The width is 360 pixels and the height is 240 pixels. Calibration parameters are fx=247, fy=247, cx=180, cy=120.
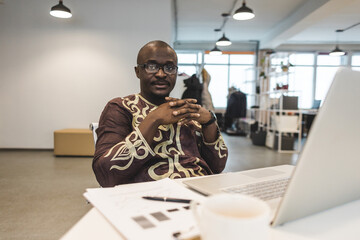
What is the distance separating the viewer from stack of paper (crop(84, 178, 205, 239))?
0.45 metres

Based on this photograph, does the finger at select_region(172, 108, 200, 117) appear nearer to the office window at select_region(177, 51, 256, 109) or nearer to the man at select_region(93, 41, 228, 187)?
the man at select_region(93, 41, 228, 187)

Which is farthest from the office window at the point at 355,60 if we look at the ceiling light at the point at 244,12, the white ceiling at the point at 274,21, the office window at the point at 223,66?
the ceiling light at the point at 244,12

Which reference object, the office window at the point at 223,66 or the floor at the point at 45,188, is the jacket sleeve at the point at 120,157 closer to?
the floor at the point at 45,188

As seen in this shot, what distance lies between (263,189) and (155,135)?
0.52 meters

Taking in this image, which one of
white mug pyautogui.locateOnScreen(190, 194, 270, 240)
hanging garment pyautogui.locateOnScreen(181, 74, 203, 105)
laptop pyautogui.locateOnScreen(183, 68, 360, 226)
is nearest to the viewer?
white mug pyautogui.locateOnScreen(190, 194, 270, 240)

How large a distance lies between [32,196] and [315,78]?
10193 mm

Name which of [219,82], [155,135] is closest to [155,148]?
[155,135]

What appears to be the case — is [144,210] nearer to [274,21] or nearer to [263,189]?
[263,189]

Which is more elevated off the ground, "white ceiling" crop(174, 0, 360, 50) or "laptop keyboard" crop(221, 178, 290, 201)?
"white ceiling" crop(174, 0, 360, 50)

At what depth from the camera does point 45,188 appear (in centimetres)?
277

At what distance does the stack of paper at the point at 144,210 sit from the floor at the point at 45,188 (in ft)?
4.72

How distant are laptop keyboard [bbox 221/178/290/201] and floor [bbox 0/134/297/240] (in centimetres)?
158

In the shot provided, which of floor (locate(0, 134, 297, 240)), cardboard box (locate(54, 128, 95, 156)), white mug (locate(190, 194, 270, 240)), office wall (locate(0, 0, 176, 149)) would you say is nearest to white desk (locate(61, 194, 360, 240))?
white mug (locate(190, 194, 270, 240))

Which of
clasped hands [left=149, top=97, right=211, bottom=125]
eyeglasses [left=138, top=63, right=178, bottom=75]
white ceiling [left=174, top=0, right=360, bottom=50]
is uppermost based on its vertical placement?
white ceiling [left=174, top=0, right=360, bottom=50]
